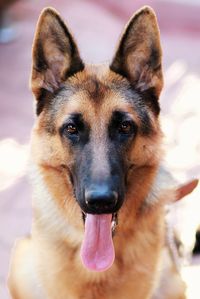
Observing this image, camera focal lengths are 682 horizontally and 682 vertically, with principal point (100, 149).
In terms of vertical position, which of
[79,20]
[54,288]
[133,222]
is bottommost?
[54,288]

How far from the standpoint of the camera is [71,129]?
10.4ft

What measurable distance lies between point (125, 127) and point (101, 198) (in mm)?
424

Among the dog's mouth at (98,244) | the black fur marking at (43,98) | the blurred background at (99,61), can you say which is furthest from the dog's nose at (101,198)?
the blurred background at (99,61)

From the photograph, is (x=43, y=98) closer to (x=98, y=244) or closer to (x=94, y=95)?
(x=94, y=95)

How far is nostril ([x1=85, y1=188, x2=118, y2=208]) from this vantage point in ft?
9.58

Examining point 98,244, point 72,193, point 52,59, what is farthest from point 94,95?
point 98,244

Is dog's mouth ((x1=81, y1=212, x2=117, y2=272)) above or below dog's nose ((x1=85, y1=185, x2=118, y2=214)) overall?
below

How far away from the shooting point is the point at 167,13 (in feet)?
23.3

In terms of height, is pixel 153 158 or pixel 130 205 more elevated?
pixel 153 158

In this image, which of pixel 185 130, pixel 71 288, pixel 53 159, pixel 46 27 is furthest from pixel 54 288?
pixel 185 130

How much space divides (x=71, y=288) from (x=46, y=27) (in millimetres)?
1269

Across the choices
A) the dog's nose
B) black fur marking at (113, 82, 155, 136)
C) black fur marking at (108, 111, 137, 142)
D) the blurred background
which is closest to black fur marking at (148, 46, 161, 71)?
black fur marking at (113, 82, 155, 136)

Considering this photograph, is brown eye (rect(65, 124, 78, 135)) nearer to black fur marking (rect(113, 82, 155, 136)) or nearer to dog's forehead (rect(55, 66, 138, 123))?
dog's forehead (rect(55, 66, 138, 123))

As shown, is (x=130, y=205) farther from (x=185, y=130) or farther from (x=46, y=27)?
(x=185, y=130)
